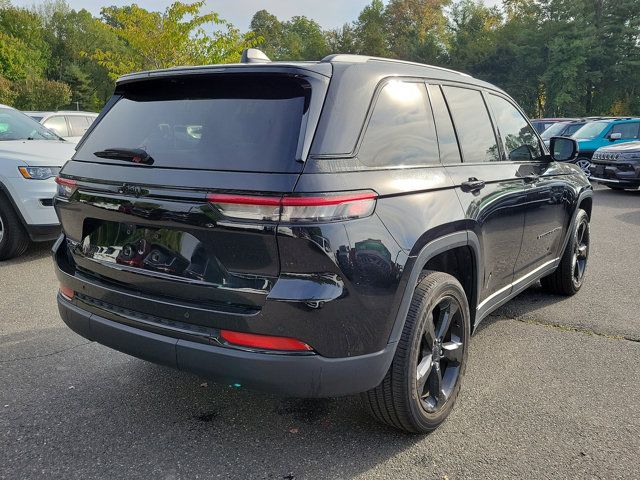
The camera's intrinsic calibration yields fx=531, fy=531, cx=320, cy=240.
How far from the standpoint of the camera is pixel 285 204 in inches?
78.7

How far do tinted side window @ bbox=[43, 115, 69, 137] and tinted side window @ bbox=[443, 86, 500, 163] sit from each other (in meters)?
9.25

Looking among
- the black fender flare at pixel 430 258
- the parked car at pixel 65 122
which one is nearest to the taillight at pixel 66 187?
the black fender flare at pixel 430 258

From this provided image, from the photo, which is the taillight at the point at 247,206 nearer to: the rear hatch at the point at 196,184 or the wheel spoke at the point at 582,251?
the rear hatch at the point at 196,184

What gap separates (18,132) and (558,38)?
35714 millimetres

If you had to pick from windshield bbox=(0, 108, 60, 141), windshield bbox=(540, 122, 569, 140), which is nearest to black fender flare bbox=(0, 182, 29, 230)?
windshield bbox=(0, 108, 60, 141)

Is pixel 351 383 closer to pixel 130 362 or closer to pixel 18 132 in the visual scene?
pixel 130 362

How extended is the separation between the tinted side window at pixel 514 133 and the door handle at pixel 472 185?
28.1 inches

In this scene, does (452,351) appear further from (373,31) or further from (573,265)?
(373,31)

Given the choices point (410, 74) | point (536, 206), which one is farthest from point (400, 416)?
point (536, 206)

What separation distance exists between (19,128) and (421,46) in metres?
44.1

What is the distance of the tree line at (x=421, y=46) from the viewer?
19031 millimetres

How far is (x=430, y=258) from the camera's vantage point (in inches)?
98.5

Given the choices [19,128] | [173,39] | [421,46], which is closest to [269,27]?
[421,46]

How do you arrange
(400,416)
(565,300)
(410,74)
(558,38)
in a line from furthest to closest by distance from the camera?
1. (558,38)
2. (565,300)
3. (410,74)
4. (400,416)
